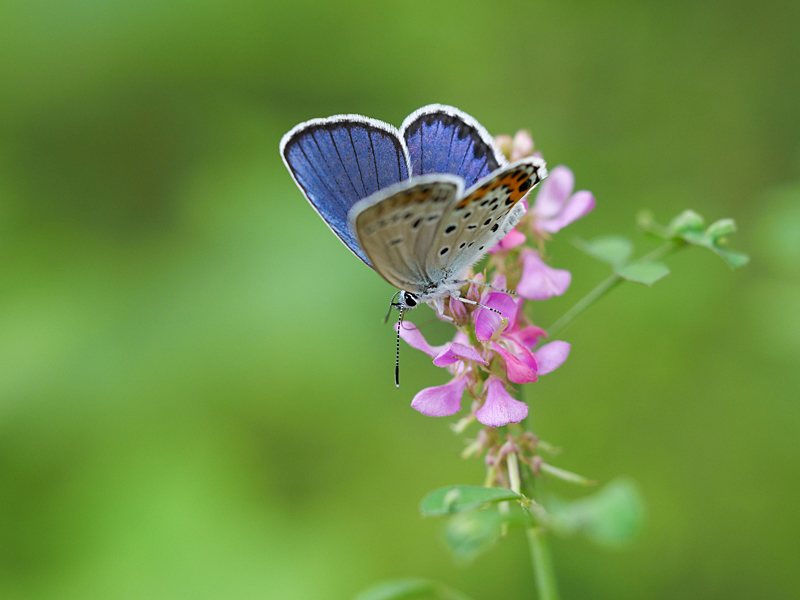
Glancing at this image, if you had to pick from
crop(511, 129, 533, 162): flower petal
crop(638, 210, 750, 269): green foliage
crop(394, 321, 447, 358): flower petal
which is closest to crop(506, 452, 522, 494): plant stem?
crop(394, 321, 447, 358): flower petal

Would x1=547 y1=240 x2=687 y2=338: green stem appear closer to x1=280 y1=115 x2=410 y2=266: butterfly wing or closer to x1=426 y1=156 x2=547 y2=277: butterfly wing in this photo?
x1=426 y1=156 x2=547 y2=277: butterfly wing

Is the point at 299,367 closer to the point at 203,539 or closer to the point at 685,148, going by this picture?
the point at 203,539

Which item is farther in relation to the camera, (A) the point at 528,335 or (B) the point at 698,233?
(B) the point at 698,233

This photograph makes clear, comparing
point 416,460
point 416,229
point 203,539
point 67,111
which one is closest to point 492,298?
point 416,229

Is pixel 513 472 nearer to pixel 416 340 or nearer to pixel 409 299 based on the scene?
pixel 416 340

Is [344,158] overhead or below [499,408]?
overhead

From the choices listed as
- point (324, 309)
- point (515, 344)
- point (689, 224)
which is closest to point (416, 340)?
point (515, 344)

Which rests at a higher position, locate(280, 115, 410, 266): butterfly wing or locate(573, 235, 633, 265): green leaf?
locate(280, 115, 410, 266): butterfly wing
